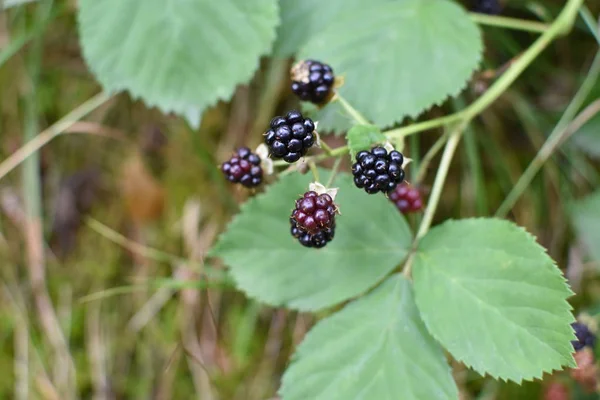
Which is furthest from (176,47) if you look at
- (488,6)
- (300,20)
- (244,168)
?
(488,6)

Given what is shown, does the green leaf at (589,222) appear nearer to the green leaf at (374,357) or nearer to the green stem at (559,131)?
the green stem at (559,131)

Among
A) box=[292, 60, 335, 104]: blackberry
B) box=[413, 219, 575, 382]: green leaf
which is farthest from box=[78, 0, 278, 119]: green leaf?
box=[413, 219, 575, 382]: green leaf

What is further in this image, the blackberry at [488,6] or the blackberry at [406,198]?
the blackberry at [488,6]

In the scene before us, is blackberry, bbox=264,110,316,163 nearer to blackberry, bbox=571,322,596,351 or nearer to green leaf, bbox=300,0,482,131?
green leaf, bbox=300,0,482,131

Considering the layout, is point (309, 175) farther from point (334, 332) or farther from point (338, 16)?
point (338, 16)

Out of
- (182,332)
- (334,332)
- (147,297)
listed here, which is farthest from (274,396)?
(334,332)

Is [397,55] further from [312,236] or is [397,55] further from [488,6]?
[312,236]

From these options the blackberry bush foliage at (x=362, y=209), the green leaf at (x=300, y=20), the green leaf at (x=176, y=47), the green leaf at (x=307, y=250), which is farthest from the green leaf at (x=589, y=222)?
the green leaf at (x=176, y=47)
